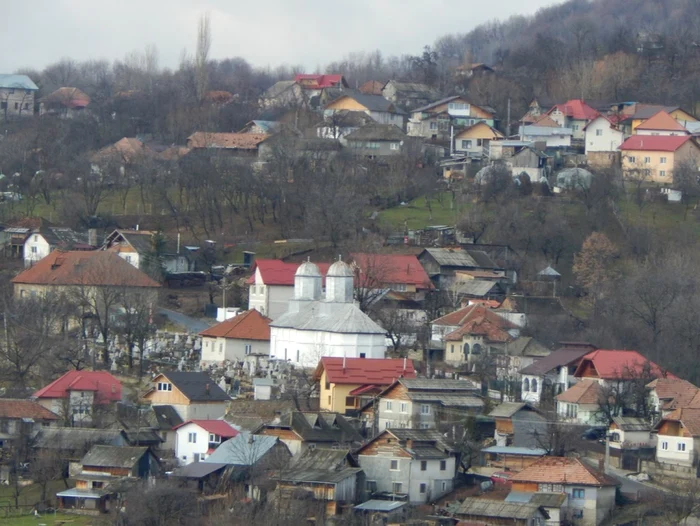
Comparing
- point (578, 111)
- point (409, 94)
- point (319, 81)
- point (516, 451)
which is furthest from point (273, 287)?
point (319, 81)

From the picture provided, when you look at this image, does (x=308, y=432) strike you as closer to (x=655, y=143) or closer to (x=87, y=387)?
(x=87, y=387)

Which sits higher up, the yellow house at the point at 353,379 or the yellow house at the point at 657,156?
the yellow house at the point at 657,156

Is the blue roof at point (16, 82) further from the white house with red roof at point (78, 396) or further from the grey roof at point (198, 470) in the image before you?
the grey roof at point (198, 470)

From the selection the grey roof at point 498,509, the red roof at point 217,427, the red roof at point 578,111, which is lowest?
the grey roof at point 498,509

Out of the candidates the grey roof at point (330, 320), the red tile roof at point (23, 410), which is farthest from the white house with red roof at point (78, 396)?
the grey roof at point (330, 320)

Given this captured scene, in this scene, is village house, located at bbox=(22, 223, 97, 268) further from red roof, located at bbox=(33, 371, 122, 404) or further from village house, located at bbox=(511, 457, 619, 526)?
village house, located at bbox=(511, 457, 619, 526)

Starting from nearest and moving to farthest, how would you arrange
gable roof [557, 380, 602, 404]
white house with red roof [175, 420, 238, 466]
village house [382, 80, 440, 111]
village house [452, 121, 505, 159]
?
white house with red roof [175, 420, 238, 466] < gable roof [557, 380, 602, 404] < village house [452, 121, 505, 159] < village house [382, 80, 440, 111]

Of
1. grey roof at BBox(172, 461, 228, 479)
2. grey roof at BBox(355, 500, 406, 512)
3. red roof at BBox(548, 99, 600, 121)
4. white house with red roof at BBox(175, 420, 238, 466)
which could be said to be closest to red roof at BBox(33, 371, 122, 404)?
white house with red roof at BBox(175, 420, 238, 466)
